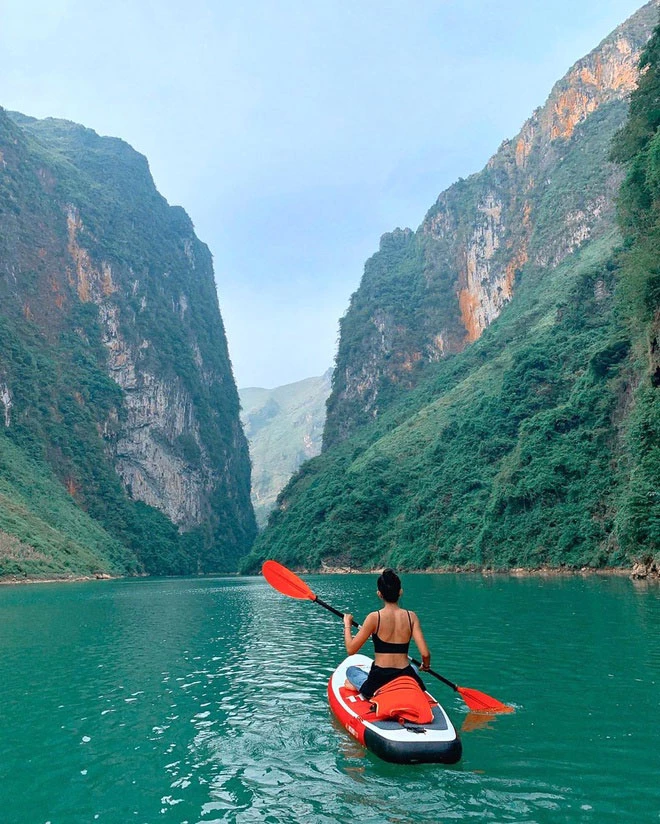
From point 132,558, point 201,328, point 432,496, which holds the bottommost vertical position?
point 132,558

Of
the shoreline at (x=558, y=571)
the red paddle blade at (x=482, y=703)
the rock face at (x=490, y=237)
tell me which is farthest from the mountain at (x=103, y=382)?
the red paddle blade at (x=482, y=703)

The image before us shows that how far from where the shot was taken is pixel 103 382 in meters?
121

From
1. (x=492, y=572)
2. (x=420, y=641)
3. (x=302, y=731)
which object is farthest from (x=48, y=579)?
(x=420, y=641)

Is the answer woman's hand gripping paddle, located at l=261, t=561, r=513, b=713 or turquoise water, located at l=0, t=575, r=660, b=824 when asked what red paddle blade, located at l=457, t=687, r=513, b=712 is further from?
turquoise water, located at l=0, t=575, r=660, b=824

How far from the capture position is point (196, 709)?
1082cm

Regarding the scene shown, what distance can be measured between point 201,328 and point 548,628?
17790 cm

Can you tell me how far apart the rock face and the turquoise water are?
9409 centimetres

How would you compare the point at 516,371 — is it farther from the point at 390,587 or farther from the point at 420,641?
the point at 390,587

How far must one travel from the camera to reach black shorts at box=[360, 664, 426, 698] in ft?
27.3

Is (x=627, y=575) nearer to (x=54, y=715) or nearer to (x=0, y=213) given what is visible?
(x=54, y=715)

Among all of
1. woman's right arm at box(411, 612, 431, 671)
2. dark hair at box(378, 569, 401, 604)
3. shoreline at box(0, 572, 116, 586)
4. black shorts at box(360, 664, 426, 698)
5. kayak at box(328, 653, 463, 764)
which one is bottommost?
shoreline at box(0, 572, 116, 586)

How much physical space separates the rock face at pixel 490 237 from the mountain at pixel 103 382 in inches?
1508

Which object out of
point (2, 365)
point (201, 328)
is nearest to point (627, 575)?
point (2, 365)

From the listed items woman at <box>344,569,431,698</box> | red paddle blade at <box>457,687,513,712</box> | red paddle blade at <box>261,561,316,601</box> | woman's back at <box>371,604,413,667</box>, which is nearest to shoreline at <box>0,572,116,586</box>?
red paddle blade at <box>261,561,316,601</box>
